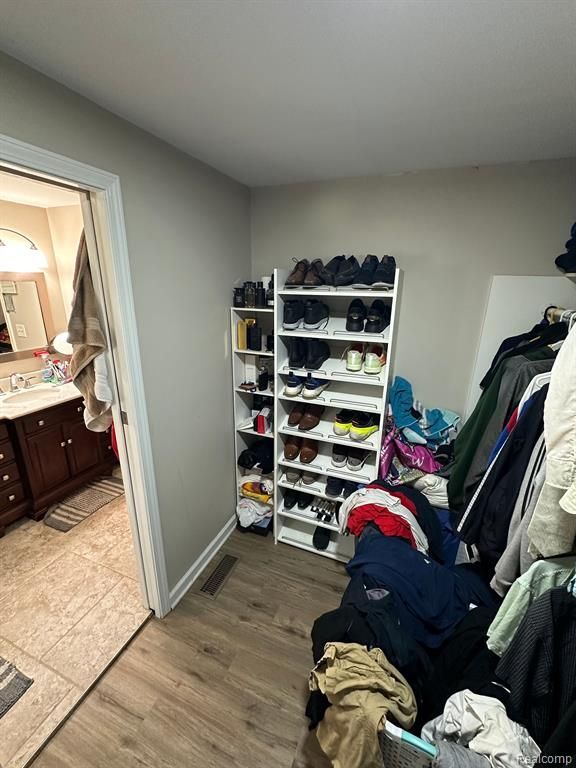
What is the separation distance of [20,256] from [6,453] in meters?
1.67

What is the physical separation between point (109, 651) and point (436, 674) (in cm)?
156

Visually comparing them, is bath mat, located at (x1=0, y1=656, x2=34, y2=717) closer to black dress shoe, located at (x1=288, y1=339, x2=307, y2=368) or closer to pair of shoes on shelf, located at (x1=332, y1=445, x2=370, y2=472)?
pair of shoes on shelf, located at (x1=332, y1=445, x2=370, y2=472)

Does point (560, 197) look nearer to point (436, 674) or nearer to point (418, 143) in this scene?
point (418, 143)

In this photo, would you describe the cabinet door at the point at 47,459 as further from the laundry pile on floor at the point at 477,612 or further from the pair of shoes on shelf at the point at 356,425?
the laundry pile on floor at the point at 477,612

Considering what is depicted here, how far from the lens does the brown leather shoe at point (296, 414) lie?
7.07 feet

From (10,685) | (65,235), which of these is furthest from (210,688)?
(65,235)

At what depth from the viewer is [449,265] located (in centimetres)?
190

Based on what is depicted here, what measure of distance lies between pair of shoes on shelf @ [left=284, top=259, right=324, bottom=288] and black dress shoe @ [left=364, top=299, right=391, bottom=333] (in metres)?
0.35

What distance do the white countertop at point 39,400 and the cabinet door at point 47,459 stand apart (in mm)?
209

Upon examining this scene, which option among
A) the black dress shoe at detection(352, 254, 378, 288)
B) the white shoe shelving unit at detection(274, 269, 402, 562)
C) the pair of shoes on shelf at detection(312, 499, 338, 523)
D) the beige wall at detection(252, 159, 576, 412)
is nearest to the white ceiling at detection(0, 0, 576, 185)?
the beige wall at detection(252, 159, 576, 412)

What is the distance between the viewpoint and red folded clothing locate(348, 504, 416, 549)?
1474mm

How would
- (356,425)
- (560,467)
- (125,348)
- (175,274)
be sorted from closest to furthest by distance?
(560,467), (125,348), (175,274), (356,425)

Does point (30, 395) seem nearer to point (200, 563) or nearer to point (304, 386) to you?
point (200, 563)

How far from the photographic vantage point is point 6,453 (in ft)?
7.39
